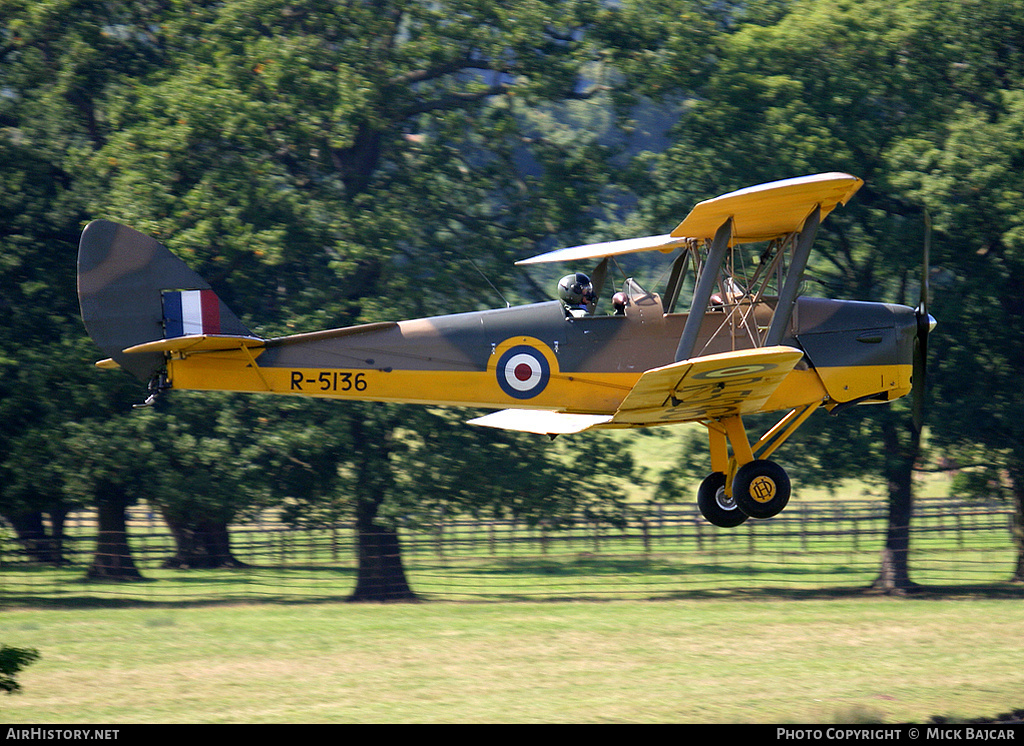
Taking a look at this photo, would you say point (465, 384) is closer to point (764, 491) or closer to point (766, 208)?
point (764, 491)

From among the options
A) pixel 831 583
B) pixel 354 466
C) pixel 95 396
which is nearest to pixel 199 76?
pixel 95 396

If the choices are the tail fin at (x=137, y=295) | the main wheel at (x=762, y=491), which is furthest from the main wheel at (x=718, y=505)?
the tail fin at (x=137, y=295)

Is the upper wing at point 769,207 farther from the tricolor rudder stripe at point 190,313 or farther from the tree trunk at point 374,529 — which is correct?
the tree trunk at point 374,529

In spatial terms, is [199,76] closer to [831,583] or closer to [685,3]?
[685,3]

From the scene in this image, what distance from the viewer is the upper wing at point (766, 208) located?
9609 mm

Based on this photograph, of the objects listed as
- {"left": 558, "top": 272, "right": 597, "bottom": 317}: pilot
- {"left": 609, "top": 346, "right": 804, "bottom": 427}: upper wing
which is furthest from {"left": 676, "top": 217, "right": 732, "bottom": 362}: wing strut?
{"left": 558, "top": 272, "right": 597, "bottom": 317}: pilot

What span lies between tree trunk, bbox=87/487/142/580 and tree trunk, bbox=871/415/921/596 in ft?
53.0

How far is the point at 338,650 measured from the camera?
17859 millimetres

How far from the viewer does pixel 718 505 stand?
1145cm

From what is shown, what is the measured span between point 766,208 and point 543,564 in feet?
52.5

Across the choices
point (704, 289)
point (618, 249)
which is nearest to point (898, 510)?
point (618, 249)

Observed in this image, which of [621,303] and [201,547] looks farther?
[201,547]

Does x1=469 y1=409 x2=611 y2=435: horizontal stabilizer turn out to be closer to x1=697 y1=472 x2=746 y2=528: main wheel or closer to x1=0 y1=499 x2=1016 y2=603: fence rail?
x1=697 y1=472 x2=746 y2=528: main wheel
